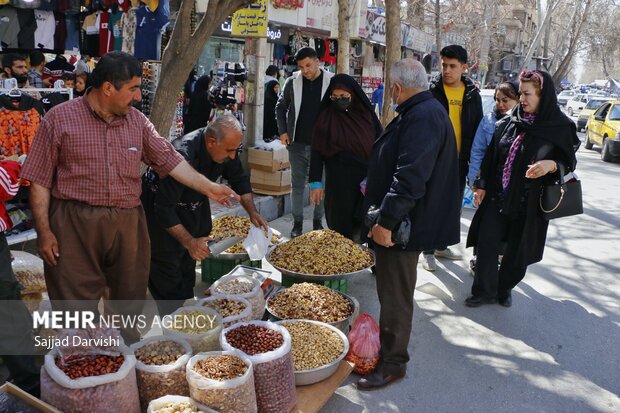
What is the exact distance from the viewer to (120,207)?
3154 mm

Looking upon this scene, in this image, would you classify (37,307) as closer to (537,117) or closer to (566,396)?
(566,396)

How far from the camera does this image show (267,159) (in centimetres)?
743

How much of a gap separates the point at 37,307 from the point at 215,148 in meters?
1.90

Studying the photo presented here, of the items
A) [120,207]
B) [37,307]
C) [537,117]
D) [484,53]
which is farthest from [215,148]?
[484,53]

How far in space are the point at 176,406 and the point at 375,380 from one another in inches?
59.4

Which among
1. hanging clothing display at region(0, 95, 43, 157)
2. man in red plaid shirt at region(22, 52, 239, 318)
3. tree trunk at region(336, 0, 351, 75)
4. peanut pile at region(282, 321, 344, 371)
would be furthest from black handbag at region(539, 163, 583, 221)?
hanging clothing display at region(0, 95, 43, 157)

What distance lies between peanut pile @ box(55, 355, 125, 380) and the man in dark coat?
1663mm

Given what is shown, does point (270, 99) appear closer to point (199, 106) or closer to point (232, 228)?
point (199, 106)

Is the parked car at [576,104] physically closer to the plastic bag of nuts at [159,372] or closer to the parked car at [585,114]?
the parked car at [585,114]

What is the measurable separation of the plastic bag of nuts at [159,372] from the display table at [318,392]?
2.29ft

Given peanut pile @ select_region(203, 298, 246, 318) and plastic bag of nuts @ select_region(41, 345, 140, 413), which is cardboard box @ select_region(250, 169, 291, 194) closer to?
peanut pile @ select_region(203, 298, 246, 318)

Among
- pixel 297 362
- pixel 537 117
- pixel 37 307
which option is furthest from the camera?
pixel 537 117

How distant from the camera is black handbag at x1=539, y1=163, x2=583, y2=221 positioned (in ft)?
14.8

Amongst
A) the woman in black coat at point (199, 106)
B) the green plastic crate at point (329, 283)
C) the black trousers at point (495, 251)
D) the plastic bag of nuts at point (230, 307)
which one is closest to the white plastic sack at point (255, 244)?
the green plastic crate at point (329, 283)
